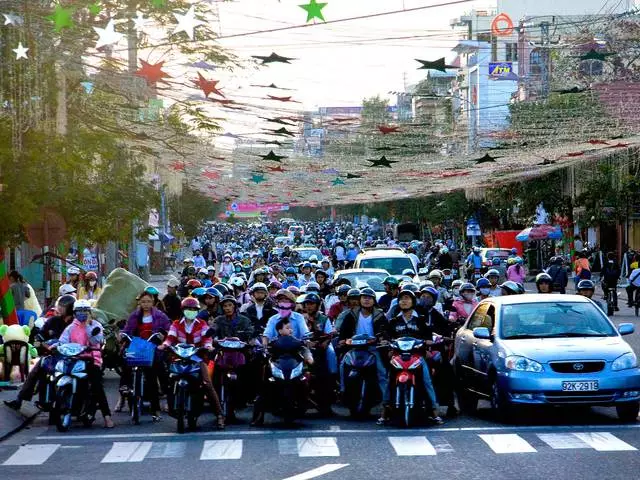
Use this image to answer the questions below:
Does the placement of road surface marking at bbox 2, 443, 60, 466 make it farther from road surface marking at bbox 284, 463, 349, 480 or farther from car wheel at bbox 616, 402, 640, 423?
car wheel at bbox 616, 402, 640, 423

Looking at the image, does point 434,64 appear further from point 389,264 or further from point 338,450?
point 389,264

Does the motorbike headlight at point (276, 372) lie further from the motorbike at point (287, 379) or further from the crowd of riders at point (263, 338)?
the crowd of riders at point (263, 338)

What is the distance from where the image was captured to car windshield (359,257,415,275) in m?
34.4

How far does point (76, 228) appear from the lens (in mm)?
33156

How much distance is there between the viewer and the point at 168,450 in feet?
46.6

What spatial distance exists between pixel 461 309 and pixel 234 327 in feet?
15.6

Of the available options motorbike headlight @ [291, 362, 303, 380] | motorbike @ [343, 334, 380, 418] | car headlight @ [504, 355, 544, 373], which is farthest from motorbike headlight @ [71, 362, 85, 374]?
car headlight @ [504, 355, 544, 373]

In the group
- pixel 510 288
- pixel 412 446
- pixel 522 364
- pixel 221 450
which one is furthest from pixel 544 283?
pixel 221 450

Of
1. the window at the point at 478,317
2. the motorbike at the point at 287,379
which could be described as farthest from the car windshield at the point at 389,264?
the motorbike at the point at 287,379

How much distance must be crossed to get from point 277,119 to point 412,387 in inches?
276

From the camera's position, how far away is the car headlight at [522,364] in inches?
607

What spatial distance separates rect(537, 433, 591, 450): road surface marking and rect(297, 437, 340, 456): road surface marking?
2.10m

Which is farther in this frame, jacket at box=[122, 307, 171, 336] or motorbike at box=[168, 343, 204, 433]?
jacket at box=[122, 307, 171, 336]

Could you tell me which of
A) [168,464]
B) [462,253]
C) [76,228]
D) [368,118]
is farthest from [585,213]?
[168,464]
